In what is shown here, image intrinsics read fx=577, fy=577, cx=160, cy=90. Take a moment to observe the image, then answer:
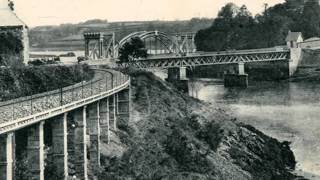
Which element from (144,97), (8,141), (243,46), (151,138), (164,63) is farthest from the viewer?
(243,46)

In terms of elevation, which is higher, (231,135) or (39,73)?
(39,73)

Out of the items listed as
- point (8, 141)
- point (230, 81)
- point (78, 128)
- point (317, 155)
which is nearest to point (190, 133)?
point (317, 155)

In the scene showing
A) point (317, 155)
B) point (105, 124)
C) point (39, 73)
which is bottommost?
point (317, 155)

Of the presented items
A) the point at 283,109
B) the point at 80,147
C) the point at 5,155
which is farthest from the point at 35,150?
the point at 283,109

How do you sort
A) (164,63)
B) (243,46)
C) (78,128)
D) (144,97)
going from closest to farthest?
(78,128), (144,97), (164,63), (243,46)

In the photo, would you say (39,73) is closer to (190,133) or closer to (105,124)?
(105,124)

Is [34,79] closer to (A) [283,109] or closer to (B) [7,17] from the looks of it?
(B) [7,17]

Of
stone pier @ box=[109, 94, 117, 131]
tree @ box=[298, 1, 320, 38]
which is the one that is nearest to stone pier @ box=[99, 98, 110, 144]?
stone pier @ box=[109, 94, 117, 131]

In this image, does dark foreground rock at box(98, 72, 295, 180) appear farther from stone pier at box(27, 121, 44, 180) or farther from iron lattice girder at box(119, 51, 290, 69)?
iron lattice girder at box(119, 51, 290, 69)
